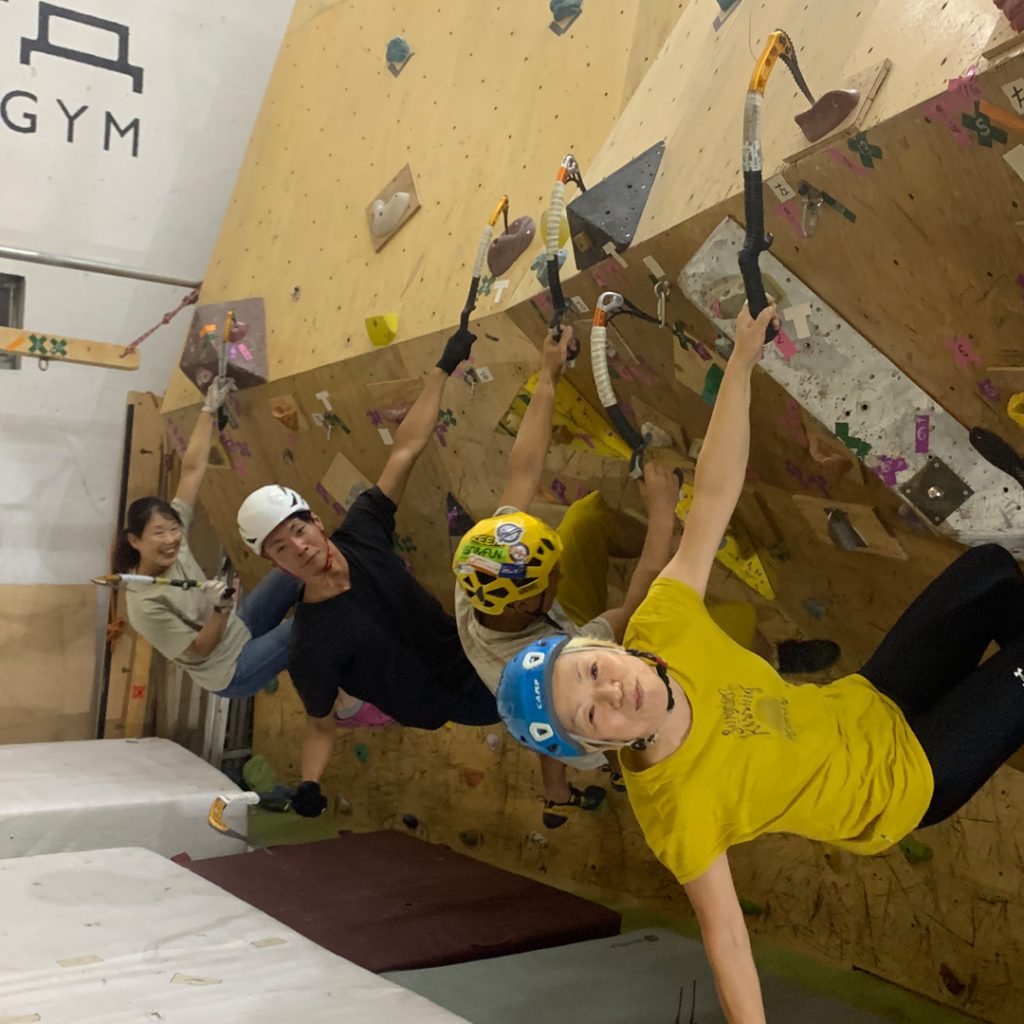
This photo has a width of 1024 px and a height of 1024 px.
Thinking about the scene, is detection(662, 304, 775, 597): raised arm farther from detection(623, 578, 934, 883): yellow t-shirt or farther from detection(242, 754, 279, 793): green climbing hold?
detection(242, 754, 279, 793): green climbing hold

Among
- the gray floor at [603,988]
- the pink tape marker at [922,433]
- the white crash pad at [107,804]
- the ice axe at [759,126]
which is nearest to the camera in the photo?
the ice axe at [759,126]

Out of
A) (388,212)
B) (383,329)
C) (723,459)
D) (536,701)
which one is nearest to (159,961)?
(536,701)

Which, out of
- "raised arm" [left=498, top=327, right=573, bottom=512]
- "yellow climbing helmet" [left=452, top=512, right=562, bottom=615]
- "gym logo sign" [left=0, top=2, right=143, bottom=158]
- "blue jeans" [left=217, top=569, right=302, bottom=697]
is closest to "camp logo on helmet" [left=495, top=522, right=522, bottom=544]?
"yellow climbing helmet" [left=452, top=512, right=562, bottom=615]

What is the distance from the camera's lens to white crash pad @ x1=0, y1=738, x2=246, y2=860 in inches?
137

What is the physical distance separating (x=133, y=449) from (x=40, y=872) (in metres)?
2.04

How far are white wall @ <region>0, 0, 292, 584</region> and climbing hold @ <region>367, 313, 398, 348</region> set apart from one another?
2.22 meters

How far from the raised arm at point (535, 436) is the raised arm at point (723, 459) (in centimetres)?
59

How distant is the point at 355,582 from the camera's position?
2635 mm

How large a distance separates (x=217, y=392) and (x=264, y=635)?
83cm

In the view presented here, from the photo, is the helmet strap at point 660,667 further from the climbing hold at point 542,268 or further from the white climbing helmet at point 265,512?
the white climbing helmet at point 265,512

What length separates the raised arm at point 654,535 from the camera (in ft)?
6.81

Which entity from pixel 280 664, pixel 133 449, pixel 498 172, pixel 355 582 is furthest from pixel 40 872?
pixel 498 172

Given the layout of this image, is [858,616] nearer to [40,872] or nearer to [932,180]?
[932,180]

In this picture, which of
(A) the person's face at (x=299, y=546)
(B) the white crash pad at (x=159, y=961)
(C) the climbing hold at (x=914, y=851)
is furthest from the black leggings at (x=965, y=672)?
(A) the person's face at (x=299, y=546)
